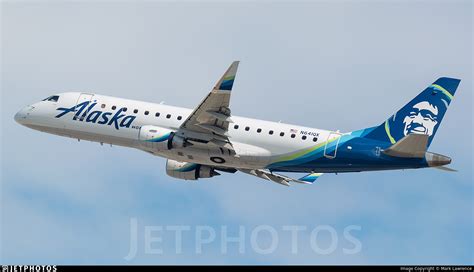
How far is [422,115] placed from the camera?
7912 cm

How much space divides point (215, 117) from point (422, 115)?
15.1 meters

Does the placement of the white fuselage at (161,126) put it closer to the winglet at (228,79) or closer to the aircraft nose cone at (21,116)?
the aircraft nose cone at (21,116)

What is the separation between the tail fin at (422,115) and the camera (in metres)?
78.9

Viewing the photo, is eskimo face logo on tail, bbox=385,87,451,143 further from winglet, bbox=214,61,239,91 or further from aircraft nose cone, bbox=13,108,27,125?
aircraft nose cone, bbox=13,108,27,125

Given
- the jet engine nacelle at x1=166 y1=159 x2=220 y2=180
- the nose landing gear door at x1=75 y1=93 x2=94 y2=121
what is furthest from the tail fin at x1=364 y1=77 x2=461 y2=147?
the nose landing gear door at x1=75 y1=93 x2=94 y2=121

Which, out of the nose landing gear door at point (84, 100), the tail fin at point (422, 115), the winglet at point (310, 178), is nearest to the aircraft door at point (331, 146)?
the tail fin at point (422, 115)

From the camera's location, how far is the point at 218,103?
2982 inches

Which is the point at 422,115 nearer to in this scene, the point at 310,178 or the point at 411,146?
the point at 411,146

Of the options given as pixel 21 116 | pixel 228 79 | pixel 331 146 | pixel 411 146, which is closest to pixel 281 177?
pixel 331 146

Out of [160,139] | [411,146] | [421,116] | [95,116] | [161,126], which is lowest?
[411,146]

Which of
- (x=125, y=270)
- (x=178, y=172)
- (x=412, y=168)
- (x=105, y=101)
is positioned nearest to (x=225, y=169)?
(x=178, y=172)

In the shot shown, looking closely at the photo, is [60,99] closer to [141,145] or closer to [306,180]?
[141,145]

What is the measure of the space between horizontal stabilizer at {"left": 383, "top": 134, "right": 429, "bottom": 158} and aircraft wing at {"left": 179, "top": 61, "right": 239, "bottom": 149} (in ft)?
38.7

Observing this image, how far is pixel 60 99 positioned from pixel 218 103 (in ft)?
53.6
